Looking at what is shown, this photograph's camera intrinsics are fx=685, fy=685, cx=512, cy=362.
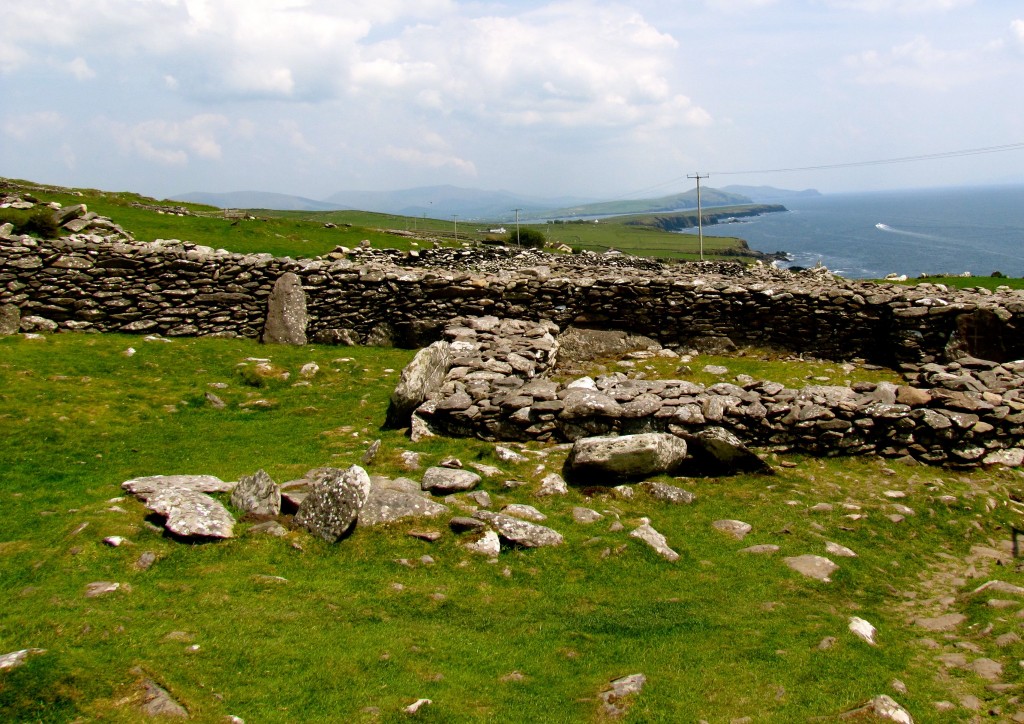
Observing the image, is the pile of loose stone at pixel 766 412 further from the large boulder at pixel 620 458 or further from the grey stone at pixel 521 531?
the grey stone at pixel 521 531

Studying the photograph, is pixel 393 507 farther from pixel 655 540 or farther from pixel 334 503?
pixel 655 540

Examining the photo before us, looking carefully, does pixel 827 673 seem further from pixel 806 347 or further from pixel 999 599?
pixel 806 347

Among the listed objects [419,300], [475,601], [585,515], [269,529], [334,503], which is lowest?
[475,601]

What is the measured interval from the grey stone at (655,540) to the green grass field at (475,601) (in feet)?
0.55

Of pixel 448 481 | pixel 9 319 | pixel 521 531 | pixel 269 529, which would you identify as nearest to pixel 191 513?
pixel 269 529

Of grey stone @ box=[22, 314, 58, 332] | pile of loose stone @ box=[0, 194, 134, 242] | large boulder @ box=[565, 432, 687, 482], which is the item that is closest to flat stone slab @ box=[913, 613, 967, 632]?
large boulder @ box=[565, 432, 687, 482]

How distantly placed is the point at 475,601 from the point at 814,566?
4184 mm

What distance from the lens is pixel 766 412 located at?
11.9 metres

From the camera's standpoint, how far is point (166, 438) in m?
12.4

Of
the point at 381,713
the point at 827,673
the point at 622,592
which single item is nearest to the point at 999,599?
the point at 827,673

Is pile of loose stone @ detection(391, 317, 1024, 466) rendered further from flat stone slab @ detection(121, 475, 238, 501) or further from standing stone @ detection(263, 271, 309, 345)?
standing stone @ detection(263, 271, 309, 345)

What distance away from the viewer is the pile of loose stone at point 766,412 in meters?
11.6

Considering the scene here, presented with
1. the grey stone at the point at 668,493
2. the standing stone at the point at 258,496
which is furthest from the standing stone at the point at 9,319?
the grey stone at the point at 668,493

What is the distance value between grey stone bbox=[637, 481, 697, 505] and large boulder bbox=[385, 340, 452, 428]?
15.8 ft
